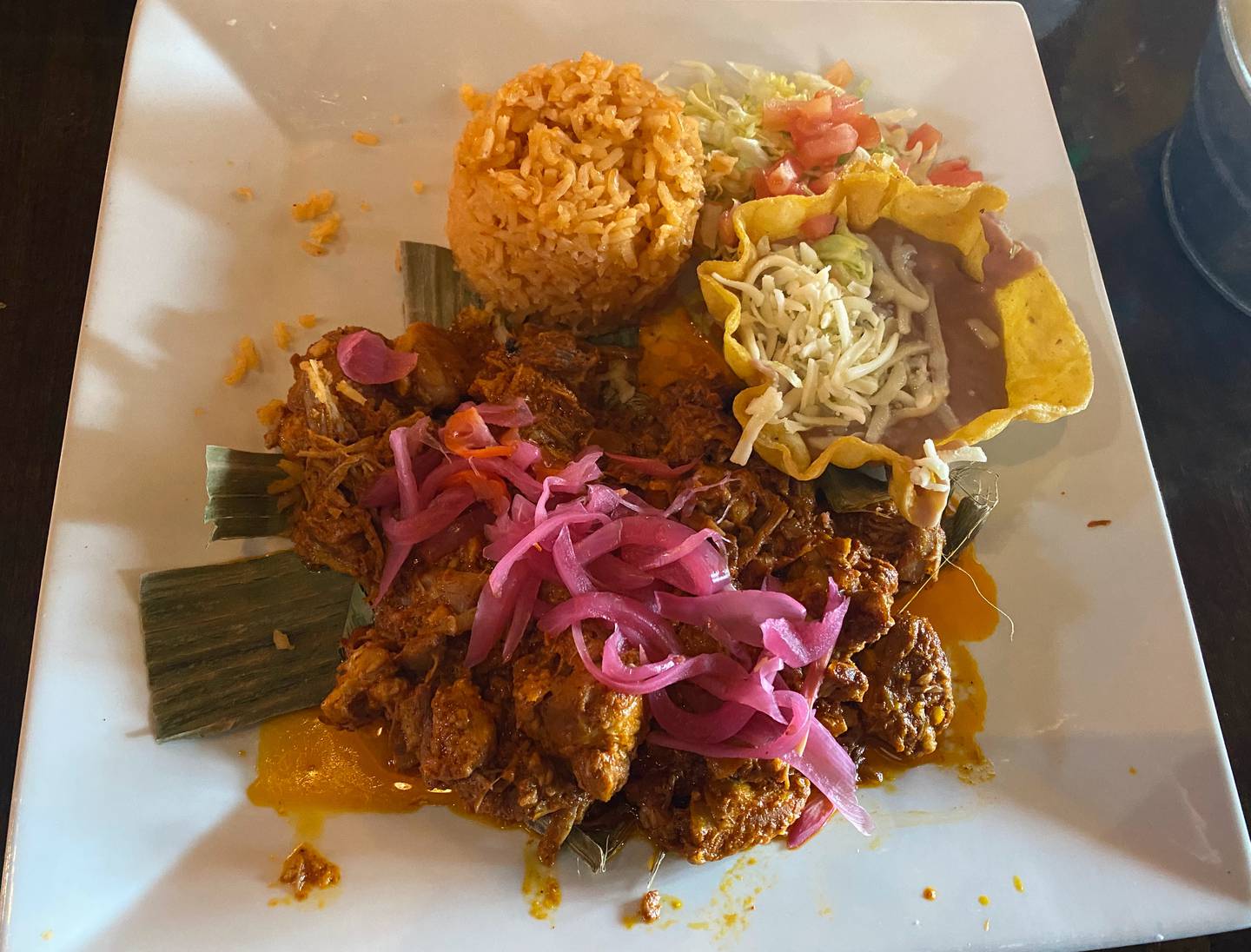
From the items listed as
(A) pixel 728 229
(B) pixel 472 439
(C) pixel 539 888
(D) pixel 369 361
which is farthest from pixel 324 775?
(A) pixel 728 229

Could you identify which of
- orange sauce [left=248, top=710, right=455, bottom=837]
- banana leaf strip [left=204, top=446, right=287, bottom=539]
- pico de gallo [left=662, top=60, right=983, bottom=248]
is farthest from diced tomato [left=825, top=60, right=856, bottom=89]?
orange sauce [left=248, top=710, right=455, bottom=837]

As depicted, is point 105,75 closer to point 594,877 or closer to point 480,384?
point 480,384

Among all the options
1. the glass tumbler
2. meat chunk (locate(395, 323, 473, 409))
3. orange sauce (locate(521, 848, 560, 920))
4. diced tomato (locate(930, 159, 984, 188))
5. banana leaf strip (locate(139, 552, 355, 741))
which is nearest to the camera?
orange sauce (locate(521, 848, 560, 920))

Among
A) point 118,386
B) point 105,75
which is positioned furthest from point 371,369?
point 105,75

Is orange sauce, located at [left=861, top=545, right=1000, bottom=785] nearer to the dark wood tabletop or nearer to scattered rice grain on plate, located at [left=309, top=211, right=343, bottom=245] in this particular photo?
the dark wood tabletop

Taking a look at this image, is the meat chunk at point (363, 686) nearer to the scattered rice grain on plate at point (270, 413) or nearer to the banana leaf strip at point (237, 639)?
the banana leaf strip at point (237, 639)

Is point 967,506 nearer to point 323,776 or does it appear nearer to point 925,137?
point 925,137
